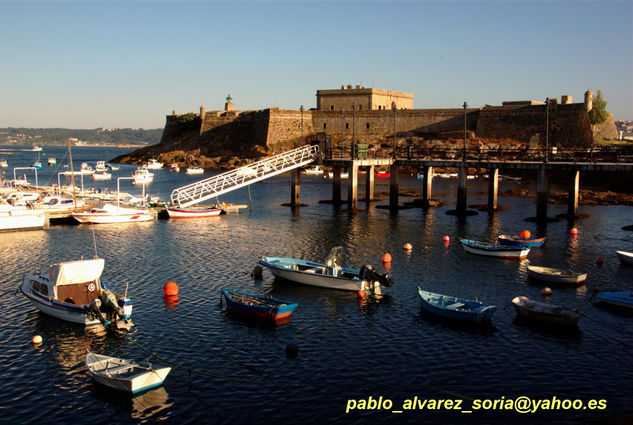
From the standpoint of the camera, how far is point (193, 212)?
62.7m

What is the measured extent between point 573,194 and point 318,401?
48155 mm

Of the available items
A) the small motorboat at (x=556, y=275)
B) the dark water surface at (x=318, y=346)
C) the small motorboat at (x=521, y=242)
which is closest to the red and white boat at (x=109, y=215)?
the dark water surface at (x=318, y=346)

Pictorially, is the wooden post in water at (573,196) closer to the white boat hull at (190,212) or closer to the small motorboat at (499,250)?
the small motorboat at (499,250)

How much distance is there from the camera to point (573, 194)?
60875 millimetres

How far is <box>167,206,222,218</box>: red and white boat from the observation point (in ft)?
203

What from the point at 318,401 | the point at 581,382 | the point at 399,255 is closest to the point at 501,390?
the point at 581,382

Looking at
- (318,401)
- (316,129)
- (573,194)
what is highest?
(316,129)

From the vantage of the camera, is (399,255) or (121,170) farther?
(121,170)

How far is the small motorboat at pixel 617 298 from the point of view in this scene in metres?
31.2

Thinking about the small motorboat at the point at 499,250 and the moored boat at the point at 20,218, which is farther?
the moored boat at the point at 20,218

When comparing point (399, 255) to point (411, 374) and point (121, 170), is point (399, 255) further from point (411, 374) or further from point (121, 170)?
point (121, 170)

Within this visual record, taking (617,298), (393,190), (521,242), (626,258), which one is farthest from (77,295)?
(393,190)

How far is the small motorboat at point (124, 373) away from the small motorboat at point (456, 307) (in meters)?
14.0

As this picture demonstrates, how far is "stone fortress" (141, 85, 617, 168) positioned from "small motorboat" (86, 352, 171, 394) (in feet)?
270
